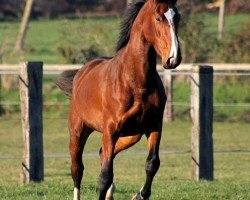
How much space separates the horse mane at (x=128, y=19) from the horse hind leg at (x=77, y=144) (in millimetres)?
1231

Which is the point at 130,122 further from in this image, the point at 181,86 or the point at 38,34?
the point at 38,34

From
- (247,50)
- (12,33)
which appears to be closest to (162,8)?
(247,50)

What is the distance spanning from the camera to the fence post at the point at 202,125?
1317 centimetres

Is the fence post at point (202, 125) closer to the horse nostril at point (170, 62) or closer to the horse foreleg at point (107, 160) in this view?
the horse foreleg at point (107, 160)

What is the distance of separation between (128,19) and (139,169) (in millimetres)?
6852

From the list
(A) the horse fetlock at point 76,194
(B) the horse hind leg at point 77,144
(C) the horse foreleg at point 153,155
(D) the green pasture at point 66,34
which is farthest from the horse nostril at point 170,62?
(D) the green pasture at point 66,34

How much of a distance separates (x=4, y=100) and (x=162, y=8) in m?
17.0

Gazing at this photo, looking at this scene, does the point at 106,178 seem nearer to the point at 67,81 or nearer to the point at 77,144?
the point at 77,144

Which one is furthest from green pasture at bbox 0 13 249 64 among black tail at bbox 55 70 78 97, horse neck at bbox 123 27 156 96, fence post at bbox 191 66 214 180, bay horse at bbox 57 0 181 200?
horse neck at bbox 123 27 156 96

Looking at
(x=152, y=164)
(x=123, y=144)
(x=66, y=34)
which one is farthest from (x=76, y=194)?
(x=66, y=34)

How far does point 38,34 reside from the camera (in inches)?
1849

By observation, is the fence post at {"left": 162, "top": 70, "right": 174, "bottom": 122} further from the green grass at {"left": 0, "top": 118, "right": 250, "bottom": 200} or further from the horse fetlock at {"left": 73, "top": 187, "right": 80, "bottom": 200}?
the horse fetlock at {"left": 73, "top": 187, "right": 80, "bottom": 200}

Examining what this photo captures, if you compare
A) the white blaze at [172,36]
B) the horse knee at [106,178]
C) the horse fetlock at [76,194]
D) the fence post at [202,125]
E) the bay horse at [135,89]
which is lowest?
the fence post at [202,125]

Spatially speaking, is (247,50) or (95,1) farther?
(95,1)
